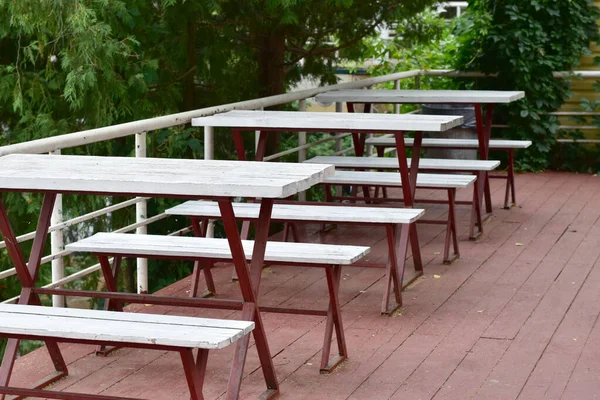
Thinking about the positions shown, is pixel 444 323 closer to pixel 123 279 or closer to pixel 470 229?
pixel 470 229

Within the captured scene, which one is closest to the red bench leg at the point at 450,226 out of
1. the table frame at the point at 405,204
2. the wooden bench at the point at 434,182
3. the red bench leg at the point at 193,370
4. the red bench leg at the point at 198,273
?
the wooden bench at the point at 434,182

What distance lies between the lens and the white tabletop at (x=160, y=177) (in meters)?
3.85

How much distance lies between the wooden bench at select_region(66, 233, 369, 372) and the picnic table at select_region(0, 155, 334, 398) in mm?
321

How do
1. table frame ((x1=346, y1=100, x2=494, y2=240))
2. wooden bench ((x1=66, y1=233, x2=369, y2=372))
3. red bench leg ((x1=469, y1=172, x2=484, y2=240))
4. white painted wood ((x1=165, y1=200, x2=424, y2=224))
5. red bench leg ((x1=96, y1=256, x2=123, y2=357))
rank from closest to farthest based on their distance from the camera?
wooden bench ((x1=66, y1=233, x2=369, y2=372)), red bench leg ((x1=96, y1=256, x2=123, y2=357)), white painted wood ((x1=165, y1=200, x2=424, y2=224)), red bench leg ((x1=469, y1=172, x2=484, y2=240)), table frame ((x1=346, y1=100, x2=494, y2=240))

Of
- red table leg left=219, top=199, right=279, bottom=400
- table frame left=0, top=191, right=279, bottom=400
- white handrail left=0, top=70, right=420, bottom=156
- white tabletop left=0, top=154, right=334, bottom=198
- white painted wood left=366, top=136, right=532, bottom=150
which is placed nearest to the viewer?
white tabletop left=0, top=154, right=334, bottom=198

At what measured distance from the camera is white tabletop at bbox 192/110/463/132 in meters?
6.34

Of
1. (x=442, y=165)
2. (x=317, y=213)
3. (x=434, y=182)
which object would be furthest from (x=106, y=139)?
(x=442, y=165)

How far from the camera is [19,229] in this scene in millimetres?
8977

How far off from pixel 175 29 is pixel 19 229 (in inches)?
84.9

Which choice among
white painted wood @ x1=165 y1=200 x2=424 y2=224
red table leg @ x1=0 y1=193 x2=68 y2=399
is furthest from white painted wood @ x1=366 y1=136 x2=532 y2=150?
red table leg @ x1=0 y1=193 x2=68 y2=399

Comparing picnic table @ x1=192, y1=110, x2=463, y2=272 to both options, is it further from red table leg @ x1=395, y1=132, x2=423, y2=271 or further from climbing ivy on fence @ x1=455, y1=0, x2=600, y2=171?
climbing ivy on fence @ x1=455, y1=0, x2=600, y2=171

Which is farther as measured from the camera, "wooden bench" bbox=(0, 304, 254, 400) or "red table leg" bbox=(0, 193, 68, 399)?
"red table leg" bbox=(0, 193, 68, 399)

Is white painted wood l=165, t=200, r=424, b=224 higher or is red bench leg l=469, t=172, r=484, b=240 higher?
white painted wood l=165, t=200, r=424, b=224

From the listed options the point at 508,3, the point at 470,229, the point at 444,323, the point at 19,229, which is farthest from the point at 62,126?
the point at 508,3
